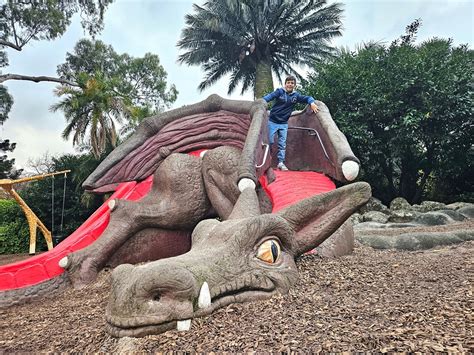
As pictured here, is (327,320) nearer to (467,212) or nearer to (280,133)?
(280,133)

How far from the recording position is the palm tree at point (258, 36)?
2122 centimetres

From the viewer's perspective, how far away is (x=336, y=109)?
13539 millimetres

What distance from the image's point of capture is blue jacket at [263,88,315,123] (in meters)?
4.37

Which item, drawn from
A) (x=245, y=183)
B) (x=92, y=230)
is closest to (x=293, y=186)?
(x=245, y=183)

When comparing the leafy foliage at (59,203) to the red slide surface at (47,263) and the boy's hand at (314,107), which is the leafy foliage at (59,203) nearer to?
the red slide surface at (47,263)

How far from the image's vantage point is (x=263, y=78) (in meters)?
21.6

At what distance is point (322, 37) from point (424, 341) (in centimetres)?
2322

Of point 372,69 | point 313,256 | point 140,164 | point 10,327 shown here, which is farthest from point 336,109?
point 10,327

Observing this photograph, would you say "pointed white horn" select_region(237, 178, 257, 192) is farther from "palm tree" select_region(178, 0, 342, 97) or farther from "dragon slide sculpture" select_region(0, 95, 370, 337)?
"palm tree" select_region(178, 0, 342, 97)

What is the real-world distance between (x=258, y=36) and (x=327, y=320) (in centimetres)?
2265

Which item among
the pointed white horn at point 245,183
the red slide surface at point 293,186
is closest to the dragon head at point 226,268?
the pointed white horn at point 245,183

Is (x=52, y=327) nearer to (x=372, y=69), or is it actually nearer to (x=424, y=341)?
(x=424, y=341)

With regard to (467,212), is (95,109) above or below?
above

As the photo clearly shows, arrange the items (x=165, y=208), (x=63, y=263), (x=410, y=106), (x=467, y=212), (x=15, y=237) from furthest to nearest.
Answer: (x=15, y=237) → (x=410, y=106) → (x=467, y=212) → (x=165, y=208) → (x=63, y=263)
